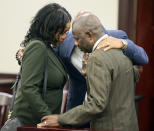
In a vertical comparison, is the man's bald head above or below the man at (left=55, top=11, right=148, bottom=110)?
above

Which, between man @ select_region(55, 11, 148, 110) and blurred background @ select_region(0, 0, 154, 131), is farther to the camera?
blurred background @ select_region(0, 0, 154, 131)

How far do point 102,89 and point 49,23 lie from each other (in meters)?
0.74

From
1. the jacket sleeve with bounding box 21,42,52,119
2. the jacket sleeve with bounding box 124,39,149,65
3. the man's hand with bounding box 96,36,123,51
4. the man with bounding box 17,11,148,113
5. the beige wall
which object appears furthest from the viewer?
the beige wall

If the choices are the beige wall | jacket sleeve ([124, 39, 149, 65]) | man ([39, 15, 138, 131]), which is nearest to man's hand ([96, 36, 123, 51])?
man ([39, 15, 138, 131])

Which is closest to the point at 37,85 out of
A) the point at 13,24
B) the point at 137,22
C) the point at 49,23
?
the point at 49,23

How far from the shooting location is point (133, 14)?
503 cm

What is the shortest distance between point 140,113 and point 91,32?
2.56 m

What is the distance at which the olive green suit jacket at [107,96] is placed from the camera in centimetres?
261

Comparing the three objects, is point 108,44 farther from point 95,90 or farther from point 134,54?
point 134,54

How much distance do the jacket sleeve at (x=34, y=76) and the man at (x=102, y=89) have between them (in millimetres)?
208

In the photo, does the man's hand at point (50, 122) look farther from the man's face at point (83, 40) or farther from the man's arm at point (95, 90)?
the man's face at point (83, 40)

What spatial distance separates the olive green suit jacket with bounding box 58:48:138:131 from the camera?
8.56ft

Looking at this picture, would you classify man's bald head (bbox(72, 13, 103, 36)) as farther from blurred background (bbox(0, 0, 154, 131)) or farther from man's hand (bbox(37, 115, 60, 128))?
blurred background (bbox(0, 0, 154, 131))

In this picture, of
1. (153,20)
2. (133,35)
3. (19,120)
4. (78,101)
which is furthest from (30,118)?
(153,20)
